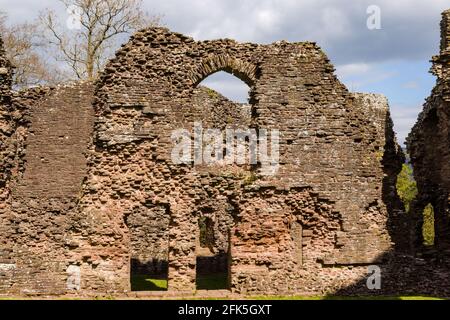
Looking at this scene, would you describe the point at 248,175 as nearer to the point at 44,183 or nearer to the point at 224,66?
the point at 224,66

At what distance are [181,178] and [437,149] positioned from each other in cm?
684

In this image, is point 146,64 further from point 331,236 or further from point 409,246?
point 409,246

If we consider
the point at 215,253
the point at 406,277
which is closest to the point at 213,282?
the point at 215,253

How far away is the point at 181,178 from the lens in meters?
14.1

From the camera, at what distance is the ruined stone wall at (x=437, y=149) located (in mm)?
14953

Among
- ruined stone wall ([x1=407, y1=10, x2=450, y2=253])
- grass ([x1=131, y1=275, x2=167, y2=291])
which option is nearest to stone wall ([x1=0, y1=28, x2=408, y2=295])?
ruined stone wall ([x1=407, y1=10, x2=450, y2=253])

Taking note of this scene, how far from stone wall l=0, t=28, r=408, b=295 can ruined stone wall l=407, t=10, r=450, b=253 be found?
5.84ft

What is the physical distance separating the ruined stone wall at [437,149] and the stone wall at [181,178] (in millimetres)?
1781

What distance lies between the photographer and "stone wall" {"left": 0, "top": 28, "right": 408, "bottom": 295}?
45.6ft

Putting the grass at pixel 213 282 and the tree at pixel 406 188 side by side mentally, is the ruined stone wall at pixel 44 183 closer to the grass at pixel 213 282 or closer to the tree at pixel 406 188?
the grass at pixel 213 282

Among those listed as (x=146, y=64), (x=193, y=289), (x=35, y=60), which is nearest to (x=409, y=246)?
(x=193, y=289)

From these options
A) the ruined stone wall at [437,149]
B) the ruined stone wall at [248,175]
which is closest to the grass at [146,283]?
the ruined stone wall at [248,175]

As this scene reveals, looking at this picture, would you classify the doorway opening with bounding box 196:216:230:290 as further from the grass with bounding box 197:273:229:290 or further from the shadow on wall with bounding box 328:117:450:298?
the shadow on wall with bounding box 328:117:450:298

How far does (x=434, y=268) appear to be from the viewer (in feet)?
47.5
